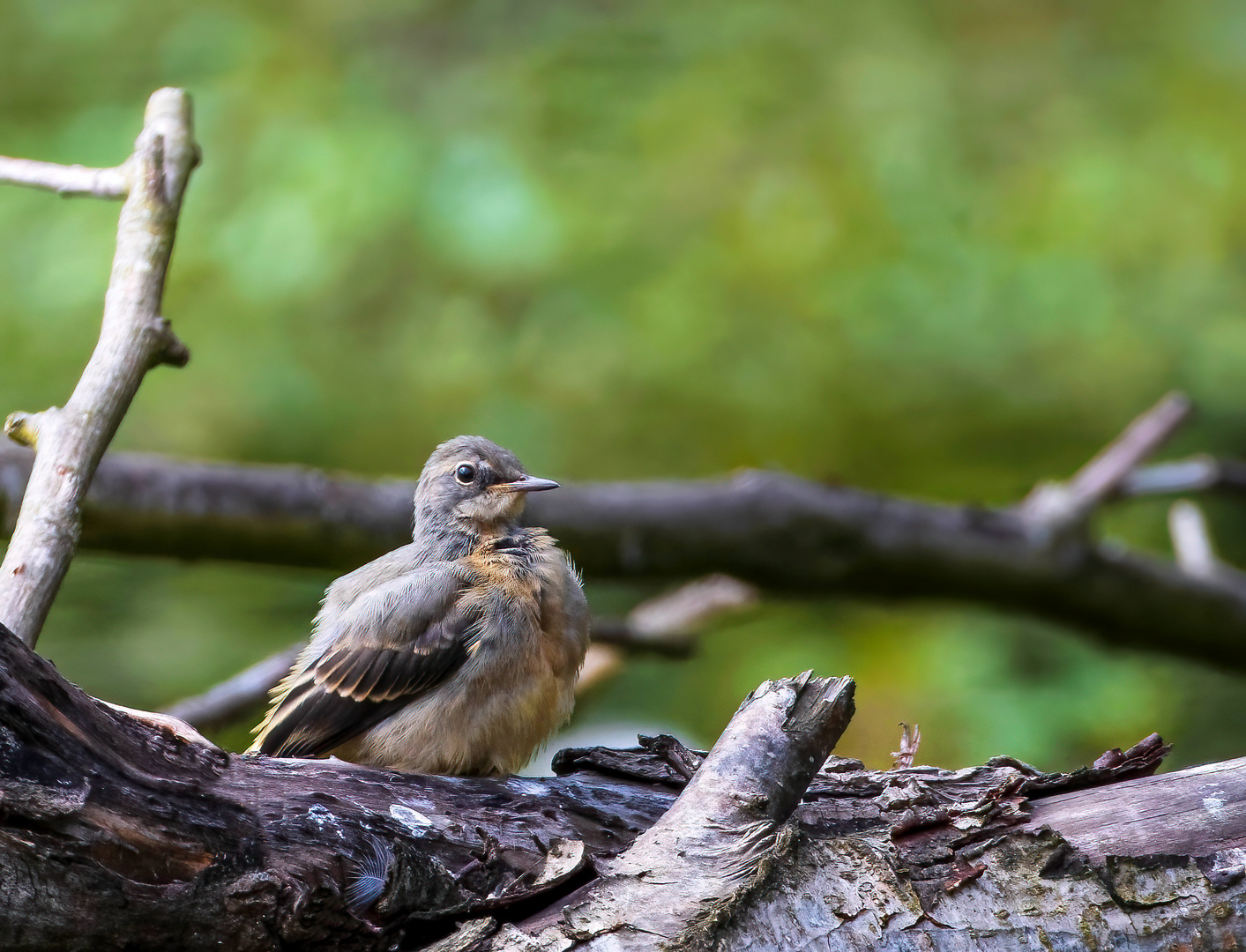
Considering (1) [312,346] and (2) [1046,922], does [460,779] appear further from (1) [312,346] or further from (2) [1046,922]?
(1) [312,346]

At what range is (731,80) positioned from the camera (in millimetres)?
9086

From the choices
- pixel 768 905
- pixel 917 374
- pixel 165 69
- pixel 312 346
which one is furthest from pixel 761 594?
pixel 165 69

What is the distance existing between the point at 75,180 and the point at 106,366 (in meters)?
0.95

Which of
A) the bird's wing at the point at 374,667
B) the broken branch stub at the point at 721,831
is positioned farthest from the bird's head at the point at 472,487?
the broken branch stub at the point at 721,831

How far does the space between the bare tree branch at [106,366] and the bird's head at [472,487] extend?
54.0 inches

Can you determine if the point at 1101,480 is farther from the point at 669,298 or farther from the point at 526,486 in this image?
the point at 526,486

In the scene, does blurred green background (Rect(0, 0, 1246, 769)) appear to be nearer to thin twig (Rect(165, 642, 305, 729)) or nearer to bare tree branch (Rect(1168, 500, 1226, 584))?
bare tree branch (Rect(1168, 500, 1226, 584))

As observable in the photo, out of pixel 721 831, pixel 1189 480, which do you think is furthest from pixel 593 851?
pixel 1189 480

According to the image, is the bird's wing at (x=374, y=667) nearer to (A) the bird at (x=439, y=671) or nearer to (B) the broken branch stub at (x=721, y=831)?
(A) the bird at (x=439, y=671)

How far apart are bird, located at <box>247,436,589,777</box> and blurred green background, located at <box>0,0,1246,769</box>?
343 cm

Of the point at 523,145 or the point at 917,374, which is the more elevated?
the point at 523,145

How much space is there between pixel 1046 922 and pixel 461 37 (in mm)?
8736

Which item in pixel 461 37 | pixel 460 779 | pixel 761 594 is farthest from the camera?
pixel 461 37

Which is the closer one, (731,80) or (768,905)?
(768,905)
